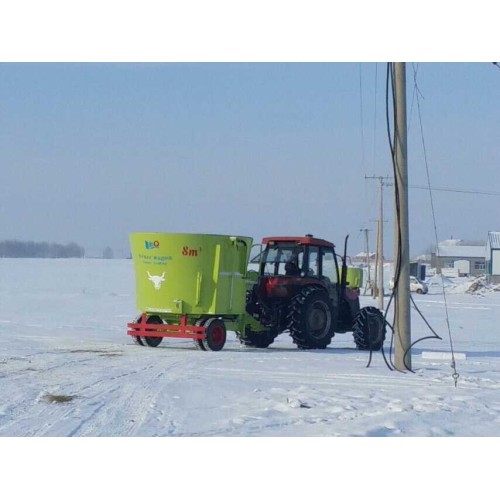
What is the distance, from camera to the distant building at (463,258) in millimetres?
110625

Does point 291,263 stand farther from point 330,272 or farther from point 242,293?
point 242,293

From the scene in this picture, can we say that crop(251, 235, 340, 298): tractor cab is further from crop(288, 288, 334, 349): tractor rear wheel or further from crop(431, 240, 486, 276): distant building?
crop(431, 240, 486, 276): distant building

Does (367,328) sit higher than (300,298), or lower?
lower

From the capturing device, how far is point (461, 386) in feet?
35.8

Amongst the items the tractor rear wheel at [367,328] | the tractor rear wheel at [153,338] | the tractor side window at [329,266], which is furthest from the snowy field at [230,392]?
the tractor side window at [329,266]

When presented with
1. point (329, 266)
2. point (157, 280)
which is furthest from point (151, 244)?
point (329, 266)

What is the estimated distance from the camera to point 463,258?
11612 centimetres

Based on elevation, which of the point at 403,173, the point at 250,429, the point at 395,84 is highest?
the point at 395,84

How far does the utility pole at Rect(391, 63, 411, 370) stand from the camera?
12609mm

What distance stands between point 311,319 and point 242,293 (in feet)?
4.81

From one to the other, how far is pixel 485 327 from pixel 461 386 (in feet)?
57.3

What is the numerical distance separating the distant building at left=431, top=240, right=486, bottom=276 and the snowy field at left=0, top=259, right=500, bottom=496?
3725 inches

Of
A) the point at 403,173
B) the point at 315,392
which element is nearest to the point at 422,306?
the point at 403,173

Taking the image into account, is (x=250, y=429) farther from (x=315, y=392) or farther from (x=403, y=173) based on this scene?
(x=403, y=173)
